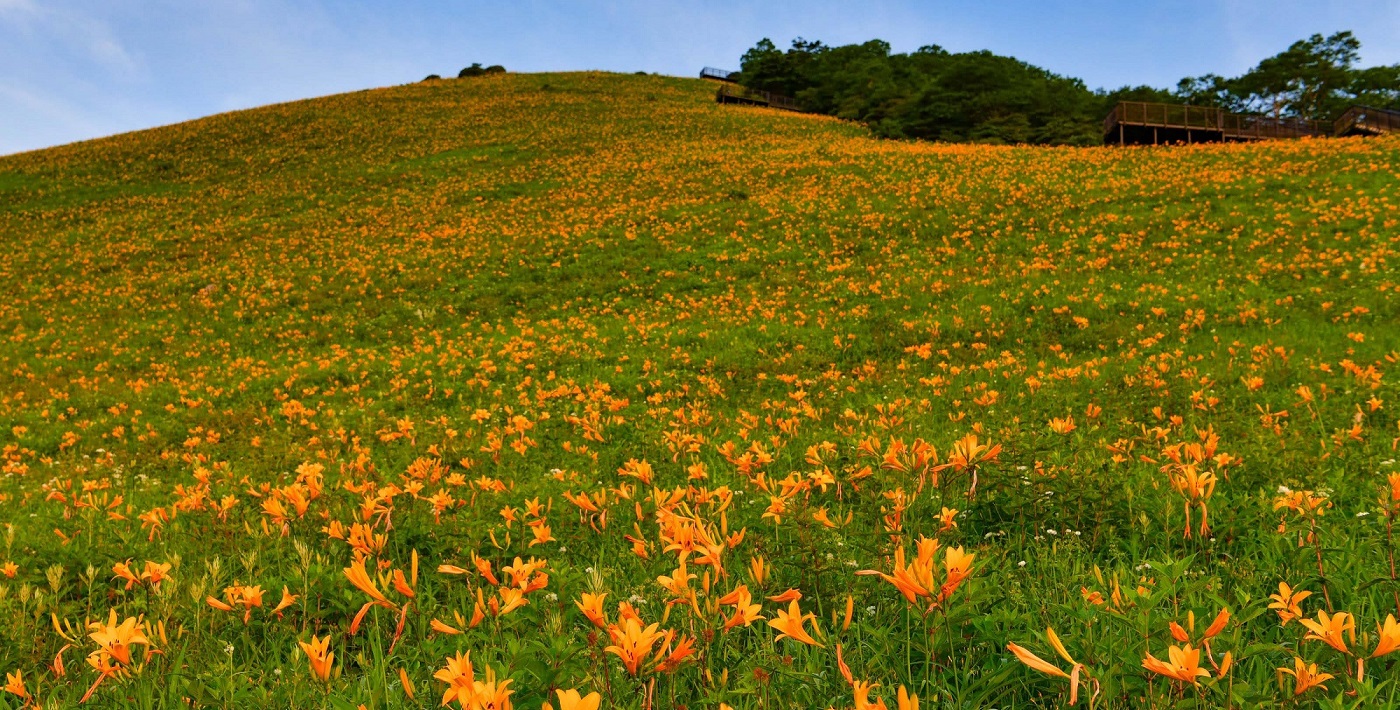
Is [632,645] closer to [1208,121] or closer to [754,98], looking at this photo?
[1208,121]

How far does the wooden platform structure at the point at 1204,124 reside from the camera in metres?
29.7

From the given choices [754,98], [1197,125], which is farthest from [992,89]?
[754,98]

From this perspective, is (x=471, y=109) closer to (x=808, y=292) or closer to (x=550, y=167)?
(x=550, y=167)

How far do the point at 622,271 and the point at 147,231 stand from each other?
62.2ft

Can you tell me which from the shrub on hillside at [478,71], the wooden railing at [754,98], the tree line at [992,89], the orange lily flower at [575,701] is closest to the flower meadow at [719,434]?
the orange lily flower at [575,701]

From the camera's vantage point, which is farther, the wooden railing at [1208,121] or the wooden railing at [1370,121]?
the wooden railing at [1208,121]

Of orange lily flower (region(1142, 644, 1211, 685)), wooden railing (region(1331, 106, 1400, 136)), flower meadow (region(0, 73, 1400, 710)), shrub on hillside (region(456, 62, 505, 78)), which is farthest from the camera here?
shrub on hillside (region(456, 62, 505, 78))

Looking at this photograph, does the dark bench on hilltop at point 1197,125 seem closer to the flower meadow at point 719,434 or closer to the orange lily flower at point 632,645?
the flower meadow at point 719,434

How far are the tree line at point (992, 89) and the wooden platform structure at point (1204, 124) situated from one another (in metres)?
1.59

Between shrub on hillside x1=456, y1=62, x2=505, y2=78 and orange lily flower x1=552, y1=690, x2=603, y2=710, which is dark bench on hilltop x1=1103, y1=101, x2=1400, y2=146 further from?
shrub on hillside x1=456, y1=62, x2=505, y2=78

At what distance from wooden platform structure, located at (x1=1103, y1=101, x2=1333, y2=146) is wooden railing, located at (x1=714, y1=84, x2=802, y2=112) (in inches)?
926

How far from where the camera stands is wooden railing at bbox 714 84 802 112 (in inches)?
1934

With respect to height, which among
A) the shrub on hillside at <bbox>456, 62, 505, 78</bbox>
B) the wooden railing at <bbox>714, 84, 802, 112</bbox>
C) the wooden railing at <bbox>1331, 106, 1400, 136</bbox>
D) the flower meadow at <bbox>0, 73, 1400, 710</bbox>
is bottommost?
the flower meadow at <bbox>0, 73, 1400, 710</bbox>

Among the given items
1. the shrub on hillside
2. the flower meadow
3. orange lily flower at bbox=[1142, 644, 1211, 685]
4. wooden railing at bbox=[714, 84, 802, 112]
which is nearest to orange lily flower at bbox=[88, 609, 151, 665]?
the flower meadow
